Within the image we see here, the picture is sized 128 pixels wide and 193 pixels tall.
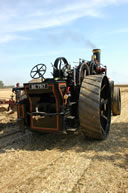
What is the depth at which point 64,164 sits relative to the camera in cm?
333

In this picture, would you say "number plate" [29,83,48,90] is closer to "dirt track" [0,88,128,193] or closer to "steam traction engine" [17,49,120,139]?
"steam traction engine" [17,49,120,139]

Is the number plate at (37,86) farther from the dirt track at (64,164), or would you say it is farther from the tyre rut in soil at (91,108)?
the dirt track at (64,164)

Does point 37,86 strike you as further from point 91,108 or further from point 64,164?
point 64,164

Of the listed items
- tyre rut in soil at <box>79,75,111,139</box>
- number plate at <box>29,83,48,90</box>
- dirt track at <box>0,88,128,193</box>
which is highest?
number plate at <box>29,83,48,90</box>

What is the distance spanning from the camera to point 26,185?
2.73 metres

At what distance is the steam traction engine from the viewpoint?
12.9 ft

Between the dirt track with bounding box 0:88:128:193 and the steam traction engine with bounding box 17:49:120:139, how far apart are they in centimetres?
40

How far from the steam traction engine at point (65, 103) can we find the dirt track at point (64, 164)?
15.7 inches

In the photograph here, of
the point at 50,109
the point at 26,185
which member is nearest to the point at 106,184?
the point at 26,185

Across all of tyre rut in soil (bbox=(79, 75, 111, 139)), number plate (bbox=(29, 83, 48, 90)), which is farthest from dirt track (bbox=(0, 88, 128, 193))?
number plate (bbox=(29, 83, 48, 90))

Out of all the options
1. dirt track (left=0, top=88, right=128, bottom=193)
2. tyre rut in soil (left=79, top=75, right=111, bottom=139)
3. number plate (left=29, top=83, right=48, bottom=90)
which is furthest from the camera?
number plate (left=29, top=83, right=48, bottom=90)

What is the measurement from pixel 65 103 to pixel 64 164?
4.47 ft

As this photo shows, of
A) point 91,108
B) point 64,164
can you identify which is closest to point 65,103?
point 91,108

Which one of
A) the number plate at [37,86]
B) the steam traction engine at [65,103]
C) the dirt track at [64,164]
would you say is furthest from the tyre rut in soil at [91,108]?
the number plate at [37,86]
